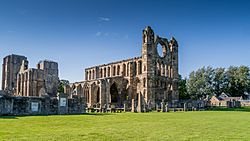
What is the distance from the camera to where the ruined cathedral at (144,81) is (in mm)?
50000

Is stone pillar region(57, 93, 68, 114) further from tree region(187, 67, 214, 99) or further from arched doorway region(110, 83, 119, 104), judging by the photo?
tree region(187, 67, 214, 99)

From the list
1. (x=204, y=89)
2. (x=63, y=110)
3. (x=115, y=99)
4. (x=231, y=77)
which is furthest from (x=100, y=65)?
(x=63, y=110)

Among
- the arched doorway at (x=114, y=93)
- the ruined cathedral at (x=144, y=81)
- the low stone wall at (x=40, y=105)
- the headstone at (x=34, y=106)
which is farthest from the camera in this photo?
the arched doorway at (x=114, y=93)

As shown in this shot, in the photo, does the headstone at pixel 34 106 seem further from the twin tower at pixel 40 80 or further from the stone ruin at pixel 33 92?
the twin tower at pixel 40 80

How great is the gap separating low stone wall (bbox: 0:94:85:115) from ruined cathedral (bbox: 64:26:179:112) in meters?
21.0

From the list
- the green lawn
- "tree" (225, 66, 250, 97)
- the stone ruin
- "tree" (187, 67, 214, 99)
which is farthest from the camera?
"tree" (187, 67, 214, 99)

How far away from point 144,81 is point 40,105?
29233 mm

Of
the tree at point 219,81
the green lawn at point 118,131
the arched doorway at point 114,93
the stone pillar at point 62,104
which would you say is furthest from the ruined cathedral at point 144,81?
the green lawn at point 118,131

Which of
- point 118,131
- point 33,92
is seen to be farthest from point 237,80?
point 118,131

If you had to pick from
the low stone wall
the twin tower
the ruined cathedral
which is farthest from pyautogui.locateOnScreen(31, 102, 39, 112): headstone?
the twin tower

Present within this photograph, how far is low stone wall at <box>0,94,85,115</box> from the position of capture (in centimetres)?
2195

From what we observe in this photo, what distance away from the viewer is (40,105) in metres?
23.9

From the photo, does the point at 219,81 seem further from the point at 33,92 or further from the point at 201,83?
the point at 33,92

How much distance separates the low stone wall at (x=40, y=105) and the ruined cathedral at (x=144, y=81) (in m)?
21.0
